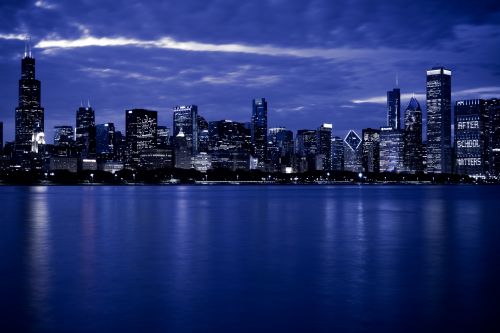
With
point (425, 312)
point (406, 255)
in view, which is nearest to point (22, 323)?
point (425, 312)

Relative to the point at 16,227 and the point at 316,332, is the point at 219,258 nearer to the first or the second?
the point at 316,332

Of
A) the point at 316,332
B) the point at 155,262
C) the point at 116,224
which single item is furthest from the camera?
the point at 116,224

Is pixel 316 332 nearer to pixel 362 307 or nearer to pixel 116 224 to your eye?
pixel 362 307

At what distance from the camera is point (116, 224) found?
45438 millimetres

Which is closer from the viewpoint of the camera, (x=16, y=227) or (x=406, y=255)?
(x=406, y=255)

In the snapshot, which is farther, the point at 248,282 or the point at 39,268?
the point at 39,268

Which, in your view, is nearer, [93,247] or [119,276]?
[119,276]

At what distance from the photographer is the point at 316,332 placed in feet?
44.7

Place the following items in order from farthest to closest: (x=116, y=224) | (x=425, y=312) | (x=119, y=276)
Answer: (x=116, y=224), (x=119, y=276), (x=425, y=312)

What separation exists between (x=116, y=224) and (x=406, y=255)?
2536 centimetres

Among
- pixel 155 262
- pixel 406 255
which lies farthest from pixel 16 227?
pixel 406 255

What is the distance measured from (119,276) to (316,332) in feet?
31.8

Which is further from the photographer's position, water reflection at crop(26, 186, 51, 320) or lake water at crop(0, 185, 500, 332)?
water reflection at crop(26, 186, 51, 320)

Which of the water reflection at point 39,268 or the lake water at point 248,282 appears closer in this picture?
the lake water at point 248,282
